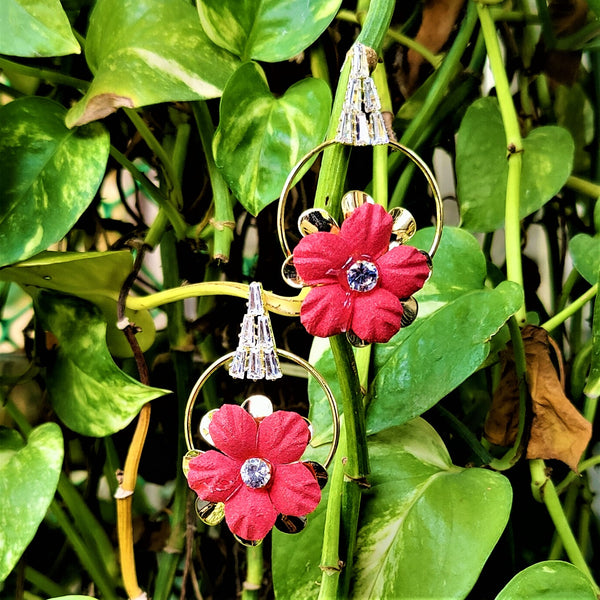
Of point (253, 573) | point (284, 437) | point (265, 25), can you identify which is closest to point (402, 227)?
point (284, 437)

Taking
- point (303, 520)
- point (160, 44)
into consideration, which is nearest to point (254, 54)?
point (160, 44)

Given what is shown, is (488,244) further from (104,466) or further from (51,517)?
(51,517)

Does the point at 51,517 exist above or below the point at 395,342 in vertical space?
below

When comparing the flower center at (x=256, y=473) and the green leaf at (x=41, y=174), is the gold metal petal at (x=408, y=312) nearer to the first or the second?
the flower center at (x=256, y=473)

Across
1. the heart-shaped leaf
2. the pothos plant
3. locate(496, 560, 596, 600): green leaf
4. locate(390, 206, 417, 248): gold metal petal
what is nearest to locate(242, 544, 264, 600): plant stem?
the pothos plant

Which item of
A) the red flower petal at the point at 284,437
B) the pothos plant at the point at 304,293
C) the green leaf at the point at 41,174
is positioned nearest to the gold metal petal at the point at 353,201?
the pothos plant at the point at 304,293
